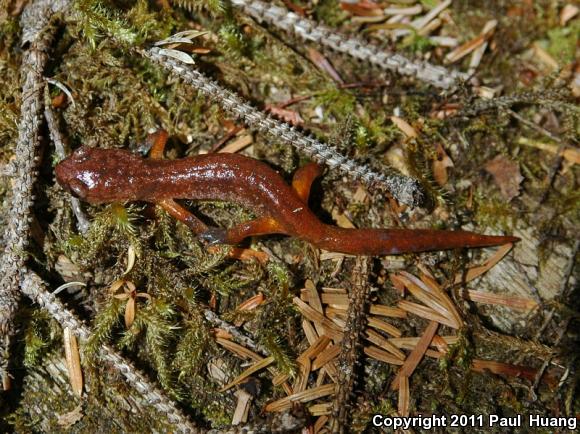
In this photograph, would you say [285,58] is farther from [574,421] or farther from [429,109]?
[574,421]

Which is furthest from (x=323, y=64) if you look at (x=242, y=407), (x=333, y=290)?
(x=242, y=407)

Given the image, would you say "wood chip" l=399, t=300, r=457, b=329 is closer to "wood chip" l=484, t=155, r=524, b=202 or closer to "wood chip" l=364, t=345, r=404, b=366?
"wood chip" l=364, t=345, r=404, b=366

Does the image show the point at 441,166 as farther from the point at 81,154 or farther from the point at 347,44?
the point at 81,154

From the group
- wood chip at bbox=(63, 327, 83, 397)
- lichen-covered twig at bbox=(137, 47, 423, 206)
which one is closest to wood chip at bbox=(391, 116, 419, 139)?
lichen-covered twig at bbox=(137, 47, 423, 206)

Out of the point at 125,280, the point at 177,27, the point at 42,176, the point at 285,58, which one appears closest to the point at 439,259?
the point at 285,58

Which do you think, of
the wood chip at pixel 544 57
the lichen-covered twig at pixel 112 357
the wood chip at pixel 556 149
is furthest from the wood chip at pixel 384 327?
the wood chip at pixel 544 57

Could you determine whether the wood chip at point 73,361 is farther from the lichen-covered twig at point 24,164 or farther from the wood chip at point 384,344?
the wood chip at point 384,344
